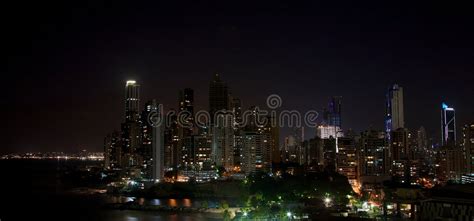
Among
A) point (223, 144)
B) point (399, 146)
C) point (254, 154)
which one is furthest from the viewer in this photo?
point (223, 144)

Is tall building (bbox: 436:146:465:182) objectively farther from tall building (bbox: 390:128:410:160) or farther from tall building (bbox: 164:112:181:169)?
tall building (bbox: 164:112:181:169)

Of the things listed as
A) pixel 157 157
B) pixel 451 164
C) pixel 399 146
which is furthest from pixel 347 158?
pixel 157 157

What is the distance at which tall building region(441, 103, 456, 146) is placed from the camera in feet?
120

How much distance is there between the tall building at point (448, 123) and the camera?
3656 cm

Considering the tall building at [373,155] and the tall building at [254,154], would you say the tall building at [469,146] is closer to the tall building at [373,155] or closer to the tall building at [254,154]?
the tall building at [373,155]

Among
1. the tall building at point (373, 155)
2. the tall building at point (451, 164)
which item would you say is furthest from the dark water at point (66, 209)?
the tall building at point (451, 164)

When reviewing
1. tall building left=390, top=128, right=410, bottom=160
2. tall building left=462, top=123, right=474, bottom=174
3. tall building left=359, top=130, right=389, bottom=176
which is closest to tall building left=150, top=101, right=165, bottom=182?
tall building left=359, top=130, right=389, bottom=176

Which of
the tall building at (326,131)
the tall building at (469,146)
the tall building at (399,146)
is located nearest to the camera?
the tall building at (469,146)

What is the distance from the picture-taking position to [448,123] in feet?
120

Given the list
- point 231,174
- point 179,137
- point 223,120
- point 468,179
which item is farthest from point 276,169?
point 468,179

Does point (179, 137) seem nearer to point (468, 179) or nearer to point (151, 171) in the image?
point (151, 171)

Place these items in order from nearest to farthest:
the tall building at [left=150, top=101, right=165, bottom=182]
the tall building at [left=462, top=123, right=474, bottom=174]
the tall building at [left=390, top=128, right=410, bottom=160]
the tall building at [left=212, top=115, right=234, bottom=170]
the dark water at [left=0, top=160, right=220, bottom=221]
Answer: the dark water at [left=0, top=160, right=220, bottom=221]
the tall building at [left=462, top=123, right=474, bottom=174]
the tall building at [left=390, top=128, right=410, bottom=160]
the tall building at [left=150, top=101, right=165, bottom=182]
the tall building at [left=212, top=115, right=234, bottom=170]

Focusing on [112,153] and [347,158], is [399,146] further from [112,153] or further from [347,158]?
[112,153]

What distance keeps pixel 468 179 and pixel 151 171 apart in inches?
769
